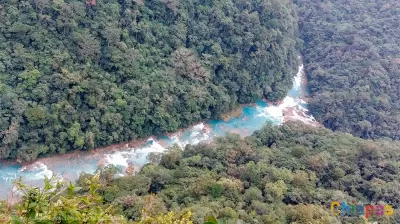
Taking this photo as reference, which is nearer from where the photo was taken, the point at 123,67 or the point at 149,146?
the point at 123,67

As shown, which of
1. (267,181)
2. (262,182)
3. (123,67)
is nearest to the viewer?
(267,181)

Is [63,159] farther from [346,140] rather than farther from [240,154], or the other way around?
[346,140]

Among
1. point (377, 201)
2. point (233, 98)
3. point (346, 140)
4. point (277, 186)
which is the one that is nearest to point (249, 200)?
point (277, 186)

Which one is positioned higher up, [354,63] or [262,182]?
[354,63]

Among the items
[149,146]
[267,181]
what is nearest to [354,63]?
[267,181]

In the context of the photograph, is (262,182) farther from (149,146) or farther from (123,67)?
(123,67)

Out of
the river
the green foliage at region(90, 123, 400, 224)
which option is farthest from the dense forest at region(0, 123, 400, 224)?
the river

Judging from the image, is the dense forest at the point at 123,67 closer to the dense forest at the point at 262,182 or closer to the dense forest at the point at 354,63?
the dense forest at the point at 262,182
